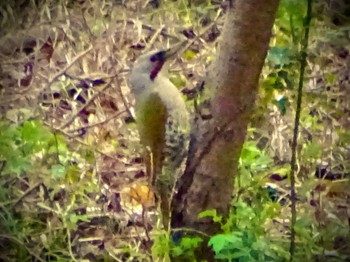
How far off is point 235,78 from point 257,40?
125 millimetres

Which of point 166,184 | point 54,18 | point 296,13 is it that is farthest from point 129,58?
point 296,13

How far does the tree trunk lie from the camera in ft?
7.26

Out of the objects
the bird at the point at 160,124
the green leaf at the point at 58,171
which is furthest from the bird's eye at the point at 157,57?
the green leaf at the point at 58,171

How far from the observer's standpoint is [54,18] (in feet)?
12.7

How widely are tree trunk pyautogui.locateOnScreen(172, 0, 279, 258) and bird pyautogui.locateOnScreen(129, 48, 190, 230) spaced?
0.07 metres

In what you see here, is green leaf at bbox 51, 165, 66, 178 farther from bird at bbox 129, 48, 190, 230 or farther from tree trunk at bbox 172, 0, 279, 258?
tree trunk at bbox 172, 0, 279, 258

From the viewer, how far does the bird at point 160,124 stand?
8.04 ft

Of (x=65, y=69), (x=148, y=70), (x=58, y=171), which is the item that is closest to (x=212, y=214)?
(x=148, y=70)

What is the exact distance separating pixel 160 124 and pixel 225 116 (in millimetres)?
340

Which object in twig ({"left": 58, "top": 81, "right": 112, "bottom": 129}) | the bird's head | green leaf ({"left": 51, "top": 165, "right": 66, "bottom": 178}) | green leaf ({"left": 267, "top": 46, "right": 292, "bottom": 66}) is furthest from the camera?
twig ({"left": 58, "top": 81, "right": 112, "bottom": 129})

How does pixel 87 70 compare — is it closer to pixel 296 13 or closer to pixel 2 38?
pixel 2 38

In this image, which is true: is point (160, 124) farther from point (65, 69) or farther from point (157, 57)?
point (65, 69)

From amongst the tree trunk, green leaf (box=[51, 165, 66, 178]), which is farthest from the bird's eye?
green leaf (box=[51, 165, 66, 178])

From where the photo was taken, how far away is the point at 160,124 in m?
2.56
